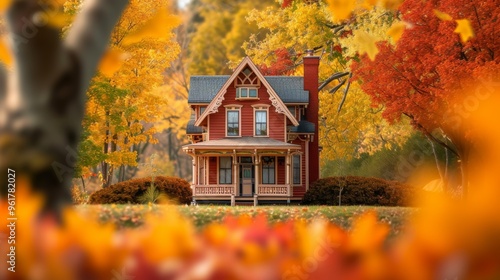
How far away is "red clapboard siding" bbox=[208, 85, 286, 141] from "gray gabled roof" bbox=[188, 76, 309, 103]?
0.88 metres

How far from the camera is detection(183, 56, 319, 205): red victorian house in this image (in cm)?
2975

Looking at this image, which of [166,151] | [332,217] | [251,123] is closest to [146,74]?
[251,123]

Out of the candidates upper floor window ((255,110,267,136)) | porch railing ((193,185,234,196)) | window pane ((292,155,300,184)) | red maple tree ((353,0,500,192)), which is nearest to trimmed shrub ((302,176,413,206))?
window pane ((292,155,300,184))

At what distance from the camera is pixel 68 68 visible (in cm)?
288

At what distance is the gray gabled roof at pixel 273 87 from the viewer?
31.4 meters

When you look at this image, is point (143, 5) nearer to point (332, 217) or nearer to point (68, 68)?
point (332, 217)

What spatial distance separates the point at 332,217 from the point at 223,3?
52.0 meters

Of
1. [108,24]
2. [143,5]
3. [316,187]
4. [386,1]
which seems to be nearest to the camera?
[108,24]

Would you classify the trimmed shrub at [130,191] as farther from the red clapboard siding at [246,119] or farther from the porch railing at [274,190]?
the porch railing at [274,190]

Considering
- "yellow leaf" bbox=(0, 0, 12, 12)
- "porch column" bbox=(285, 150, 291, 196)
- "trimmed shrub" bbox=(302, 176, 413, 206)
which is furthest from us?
"porch column" bbox=(285, 150, 291, 196)

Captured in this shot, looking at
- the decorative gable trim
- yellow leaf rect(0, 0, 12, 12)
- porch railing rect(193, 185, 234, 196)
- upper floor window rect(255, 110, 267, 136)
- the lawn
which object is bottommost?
porch railing rect(193, 185, 234, 196)

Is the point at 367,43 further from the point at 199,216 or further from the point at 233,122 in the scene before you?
the point at 233,122

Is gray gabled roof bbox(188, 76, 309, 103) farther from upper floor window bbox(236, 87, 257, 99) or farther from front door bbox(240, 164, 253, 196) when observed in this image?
front door bbox(240, 164, 253, 196)

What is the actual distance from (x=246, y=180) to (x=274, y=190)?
1.52 meters
